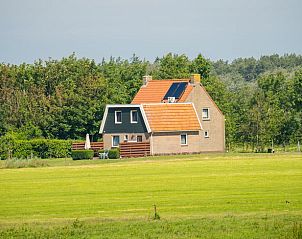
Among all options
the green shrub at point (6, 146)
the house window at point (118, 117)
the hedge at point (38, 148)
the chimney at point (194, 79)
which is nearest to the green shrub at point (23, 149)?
the hedge at point (38, 148)

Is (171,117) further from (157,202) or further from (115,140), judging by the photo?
(157,202)

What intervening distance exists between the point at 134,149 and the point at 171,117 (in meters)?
7.24

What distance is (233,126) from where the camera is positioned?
3688 inches

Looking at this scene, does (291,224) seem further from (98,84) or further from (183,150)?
(98,84)

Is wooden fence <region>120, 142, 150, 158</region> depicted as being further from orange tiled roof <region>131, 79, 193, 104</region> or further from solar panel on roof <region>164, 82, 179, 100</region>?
orange tiled roof <region>131, 79, 193, 104</region>

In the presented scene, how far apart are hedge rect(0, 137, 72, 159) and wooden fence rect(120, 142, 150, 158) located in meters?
8.04

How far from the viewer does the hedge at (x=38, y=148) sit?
8288 centimetres

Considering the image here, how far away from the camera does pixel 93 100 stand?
3728 inches

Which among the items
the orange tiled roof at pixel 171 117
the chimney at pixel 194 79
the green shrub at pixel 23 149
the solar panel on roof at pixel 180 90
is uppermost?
the chimney at pixel 194 79

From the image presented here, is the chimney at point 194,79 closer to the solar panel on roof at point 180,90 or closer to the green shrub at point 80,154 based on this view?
the solar panel on roof at point 180,90

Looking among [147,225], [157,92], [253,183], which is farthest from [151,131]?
[147,225]

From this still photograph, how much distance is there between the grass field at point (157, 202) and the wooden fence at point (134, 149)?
19094mm

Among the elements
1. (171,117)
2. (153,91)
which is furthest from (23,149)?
(153,91)

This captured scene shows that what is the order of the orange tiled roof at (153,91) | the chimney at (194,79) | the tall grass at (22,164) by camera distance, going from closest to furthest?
the tall grass at (22,164)
the chimney at (194,79)
the orange tiled roof at (153,91)
